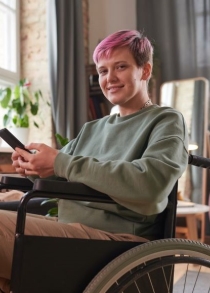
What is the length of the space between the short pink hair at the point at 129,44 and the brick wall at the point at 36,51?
205 cm

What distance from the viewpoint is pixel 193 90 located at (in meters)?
3.51

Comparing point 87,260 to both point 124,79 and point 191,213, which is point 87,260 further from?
point 191,213

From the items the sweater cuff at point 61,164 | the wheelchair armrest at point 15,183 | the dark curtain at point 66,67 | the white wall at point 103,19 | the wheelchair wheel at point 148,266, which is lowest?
the wheelchair wheel at point 148,266

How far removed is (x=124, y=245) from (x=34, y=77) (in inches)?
99.1

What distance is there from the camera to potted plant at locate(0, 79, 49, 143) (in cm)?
293

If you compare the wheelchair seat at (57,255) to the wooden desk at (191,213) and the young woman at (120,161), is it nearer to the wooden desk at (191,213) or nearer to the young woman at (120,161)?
the young woman at (120,161)

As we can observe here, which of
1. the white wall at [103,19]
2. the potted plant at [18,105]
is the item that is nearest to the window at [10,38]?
the potted plant at [18,105]

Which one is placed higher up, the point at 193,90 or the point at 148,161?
the point at 193,90

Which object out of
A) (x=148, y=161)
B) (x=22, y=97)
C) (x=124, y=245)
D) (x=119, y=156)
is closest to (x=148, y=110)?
(x=119, y=156)

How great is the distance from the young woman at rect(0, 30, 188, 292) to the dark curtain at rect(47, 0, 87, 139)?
180cm

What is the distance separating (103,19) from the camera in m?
3.80

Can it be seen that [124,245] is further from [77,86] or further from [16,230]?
[77,86]

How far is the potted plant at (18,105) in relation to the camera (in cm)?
293

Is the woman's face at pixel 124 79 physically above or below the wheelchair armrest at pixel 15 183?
above
